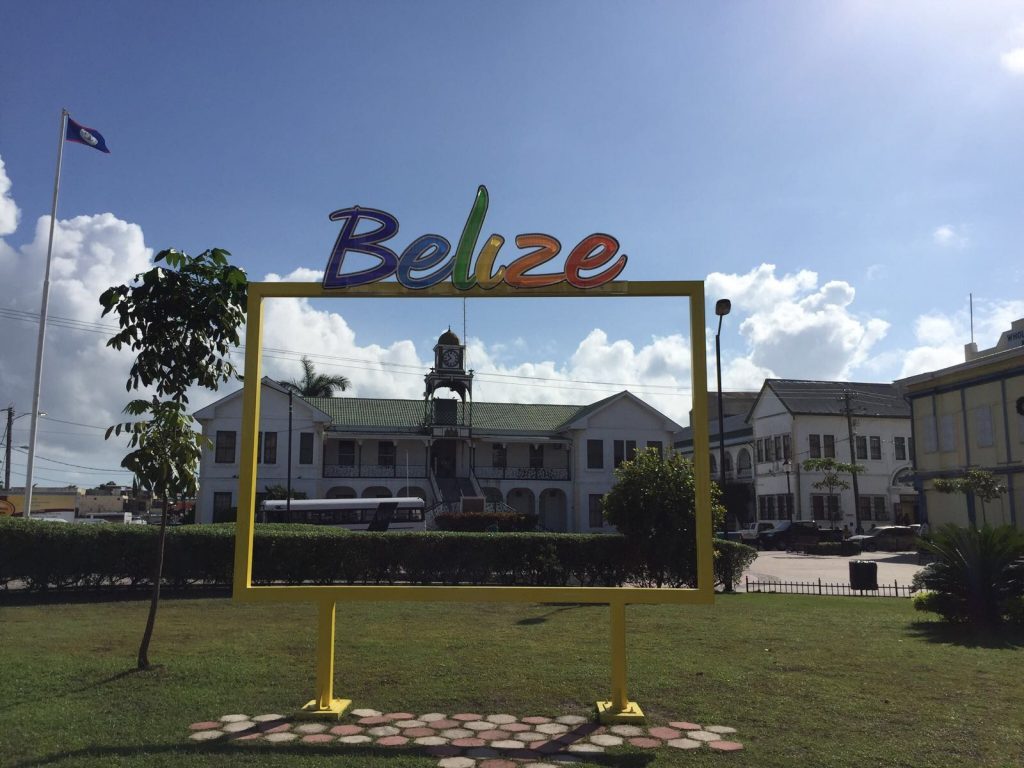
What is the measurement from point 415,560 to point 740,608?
772 cm

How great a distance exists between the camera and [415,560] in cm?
1927

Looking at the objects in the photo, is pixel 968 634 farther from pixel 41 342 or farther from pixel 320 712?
pixel 41 342

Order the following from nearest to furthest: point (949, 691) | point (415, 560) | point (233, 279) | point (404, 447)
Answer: point (949, 691) < point (233, 279) < point (415, 560) < point (404, 447)

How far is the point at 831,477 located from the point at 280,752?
45.4 m

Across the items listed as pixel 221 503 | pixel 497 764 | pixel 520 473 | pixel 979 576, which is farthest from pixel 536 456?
pixel 497 764

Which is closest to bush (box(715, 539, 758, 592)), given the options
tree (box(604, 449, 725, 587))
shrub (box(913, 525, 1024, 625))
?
tree (box(604, 449, 725, 587))

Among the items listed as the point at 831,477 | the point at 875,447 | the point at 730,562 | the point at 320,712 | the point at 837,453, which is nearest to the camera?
the point at 320,712

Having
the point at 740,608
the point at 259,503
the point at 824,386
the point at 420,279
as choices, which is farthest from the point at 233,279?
→ the point at 824,386

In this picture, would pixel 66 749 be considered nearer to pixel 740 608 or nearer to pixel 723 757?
pixel 723 757

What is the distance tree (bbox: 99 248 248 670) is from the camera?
9688mm

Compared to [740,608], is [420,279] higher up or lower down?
higher up

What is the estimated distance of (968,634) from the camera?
1220 centimetres

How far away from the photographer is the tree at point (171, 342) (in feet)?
31.8

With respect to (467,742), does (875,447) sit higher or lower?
higher
